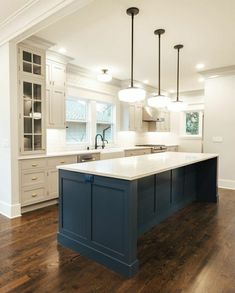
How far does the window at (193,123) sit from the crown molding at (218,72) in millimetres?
2371

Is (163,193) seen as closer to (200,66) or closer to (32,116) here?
(32,116)

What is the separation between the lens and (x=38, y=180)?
3.77m

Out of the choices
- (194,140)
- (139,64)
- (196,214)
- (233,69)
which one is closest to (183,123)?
(194,140)

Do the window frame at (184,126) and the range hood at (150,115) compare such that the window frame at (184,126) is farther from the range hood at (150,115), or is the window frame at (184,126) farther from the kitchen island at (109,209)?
the kitchen island at (109,209)

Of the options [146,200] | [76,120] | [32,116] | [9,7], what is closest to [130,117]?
[76,120]

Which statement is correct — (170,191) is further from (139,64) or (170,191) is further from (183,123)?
(183,123)

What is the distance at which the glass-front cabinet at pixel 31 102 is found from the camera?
358 centimetres

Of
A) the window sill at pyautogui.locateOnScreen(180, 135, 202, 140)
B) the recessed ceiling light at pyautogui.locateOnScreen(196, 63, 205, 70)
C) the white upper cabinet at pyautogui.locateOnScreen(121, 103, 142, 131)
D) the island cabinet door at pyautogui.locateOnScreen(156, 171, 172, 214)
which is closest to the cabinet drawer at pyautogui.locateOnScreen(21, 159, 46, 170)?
the island cabinet door at pyautogui.locateOnScreen(156, 171, 172, 214)

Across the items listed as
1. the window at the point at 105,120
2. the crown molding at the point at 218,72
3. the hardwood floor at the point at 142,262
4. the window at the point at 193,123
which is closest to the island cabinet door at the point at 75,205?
the hardwood floor at the point at 142,262

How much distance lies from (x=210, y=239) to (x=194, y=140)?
17.8 feet

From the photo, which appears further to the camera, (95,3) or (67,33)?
Result: (67,33)

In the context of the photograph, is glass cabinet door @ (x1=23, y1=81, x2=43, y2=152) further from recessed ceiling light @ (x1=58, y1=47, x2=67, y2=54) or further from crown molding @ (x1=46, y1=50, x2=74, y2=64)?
recessed ceiling light @ (x1=58, y1=47, x2=67, y2=54)

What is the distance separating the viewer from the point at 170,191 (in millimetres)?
3592

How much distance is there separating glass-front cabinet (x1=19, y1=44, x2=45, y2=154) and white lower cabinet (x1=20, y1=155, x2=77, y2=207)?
224 mm
